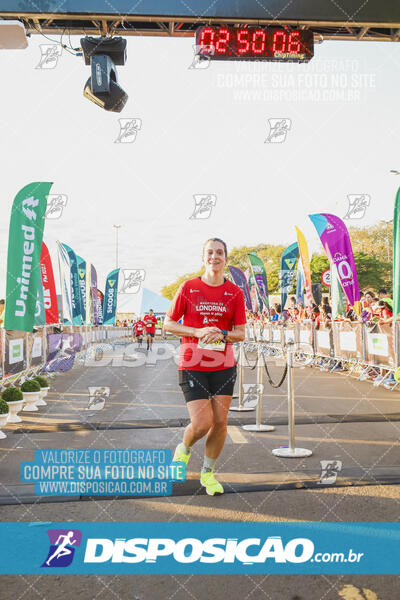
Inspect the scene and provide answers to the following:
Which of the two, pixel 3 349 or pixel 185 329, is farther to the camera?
pixel 3 349

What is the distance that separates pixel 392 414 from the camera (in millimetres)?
8672

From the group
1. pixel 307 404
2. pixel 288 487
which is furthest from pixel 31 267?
pixel 288 487

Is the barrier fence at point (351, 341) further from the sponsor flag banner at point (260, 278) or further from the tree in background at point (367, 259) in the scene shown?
the tree in background at point (367, 259)

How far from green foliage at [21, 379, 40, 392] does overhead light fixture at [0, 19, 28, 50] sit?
210 inches

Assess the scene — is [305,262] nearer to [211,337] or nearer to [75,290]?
[75,290]

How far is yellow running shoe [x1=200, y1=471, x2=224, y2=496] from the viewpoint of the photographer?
4.64 meters

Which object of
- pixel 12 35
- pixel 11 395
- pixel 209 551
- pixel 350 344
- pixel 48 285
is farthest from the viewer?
pixel 48 285

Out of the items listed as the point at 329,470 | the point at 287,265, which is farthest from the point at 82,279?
the point at 329,470

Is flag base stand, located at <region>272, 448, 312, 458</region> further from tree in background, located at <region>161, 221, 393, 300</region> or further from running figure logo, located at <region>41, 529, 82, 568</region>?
tree in background, located at <region>161, 221, 393, 300</region>

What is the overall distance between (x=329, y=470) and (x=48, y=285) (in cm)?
1165

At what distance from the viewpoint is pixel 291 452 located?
19.9ft

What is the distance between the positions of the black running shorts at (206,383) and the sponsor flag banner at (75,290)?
52.9 ft

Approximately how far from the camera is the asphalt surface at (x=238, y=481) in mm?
3062

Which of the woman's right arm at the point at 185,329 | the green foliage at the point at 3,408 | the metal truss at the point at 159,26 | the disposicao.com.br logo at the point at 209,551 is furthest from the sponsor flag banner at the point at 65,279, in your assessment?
the disposicao.com.br logo at the point at 209,551
